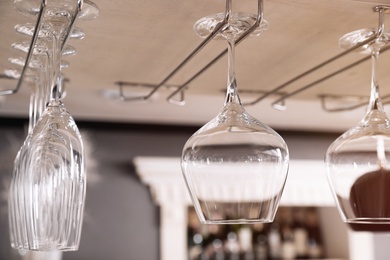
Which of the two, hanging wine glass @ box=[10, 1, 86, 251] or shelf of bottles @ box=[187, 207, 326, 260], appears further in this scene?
shelf of bottles @ box=[187, 207, 326, 260]

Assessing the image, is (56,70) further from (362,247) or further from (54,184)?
(362,247)

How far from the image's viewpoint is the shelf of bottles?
4016 millimetres

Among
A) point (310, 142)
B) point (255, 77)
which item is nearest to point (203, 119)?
point (310, 142)

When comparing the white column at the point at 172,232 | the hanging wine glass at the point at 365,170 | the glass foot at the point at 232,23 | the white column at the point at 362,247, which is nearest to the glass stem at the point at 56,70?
the glass foot at the point at 232,23

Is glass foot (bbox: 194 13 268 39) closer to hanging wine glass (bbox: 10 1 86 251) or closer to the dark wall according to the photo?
hanging wine glass (bbox: 10 1 86 251)

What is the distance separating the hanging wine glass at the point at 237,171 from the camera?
555 mm

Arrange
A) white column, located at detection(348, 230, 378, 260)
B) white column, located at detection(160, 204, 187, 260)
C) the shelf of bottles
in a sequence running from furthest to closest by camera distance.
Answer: the shelf of bottles < white column, located at detection(348, 230, 378, 260) < white column, located at detection(160, 204, 187, 260)

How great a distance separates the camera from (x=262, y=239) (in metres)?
4.22

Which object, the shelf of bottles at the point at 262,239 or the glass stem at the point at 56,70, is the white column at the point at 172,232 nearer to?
the shelf of bottles at the point at 262,239

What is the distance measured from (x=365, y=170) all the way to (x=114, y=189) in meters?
2.79

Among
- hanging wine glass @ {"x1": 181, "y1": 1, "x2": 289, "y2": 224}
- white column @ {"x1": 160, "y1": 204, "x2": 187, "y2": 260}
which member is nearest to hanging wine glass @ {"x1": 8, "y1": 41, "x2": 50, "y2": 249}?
hanging wine glass @ {"x1": 181, "y1": 1, "x2": 289, "y2": 224}

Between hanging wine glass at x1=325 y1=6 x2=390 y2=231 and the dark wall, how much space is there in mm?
2712

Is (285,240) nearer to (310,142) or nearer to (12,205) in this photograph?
(310,142)

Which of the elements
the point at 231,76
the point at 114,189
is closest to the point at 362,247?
the point at 114,189
